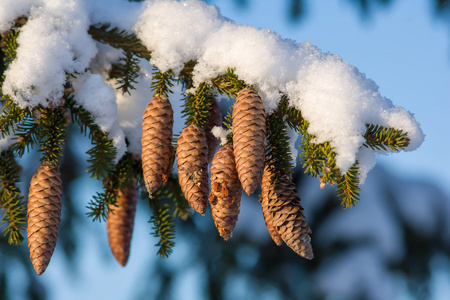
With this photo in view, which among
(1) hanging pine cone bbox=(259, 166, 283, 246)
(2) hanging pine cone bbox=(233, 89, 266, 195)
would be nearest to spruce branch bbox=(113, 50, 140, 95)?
(2) hanging pine cone bbox=(233, 89, 266, 195)

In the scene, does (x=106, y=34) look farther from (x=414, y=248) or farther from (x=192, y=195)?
(x=414, y=248)

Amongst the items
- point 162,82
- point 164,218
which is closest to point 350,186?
point 162,82

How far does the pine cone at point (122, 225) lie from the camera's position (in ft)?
6.27

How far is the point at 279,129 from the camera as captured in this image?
143cm

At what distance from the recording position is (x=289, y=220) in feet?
4.18

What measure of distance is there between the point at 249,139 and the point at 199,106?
305 millimetres

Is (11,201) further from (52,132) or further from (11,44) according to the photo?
(11,44)

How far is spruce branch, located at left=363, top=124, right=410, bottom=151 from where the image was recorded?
1.25 m

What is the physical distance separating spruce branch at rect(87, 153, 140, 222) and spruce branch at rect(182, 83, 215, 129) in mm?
495

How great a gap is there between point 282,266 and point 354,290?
0.82 metres

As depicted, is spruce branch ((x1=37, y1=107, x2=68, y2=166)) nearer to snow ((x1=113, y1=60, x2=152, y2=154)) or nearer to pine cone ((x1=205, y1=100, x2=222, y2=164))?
snow ((x1=113, y1=60, x2=152, y2=154))

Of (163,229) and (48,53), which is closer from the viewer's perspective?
(48,53)

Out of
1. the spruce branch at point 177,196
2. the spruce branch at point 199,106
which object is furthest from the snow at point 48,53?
the spruce branch at point 177,196

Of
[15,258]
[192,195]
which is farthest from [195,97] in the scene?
[15,258]
